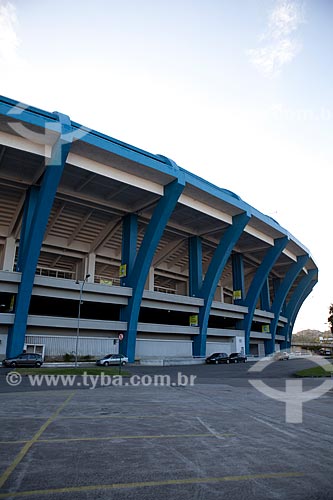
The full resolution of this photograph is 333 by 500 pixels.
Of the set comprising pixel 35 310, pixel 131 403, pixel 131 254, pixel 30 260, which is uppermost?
pixel 131 254

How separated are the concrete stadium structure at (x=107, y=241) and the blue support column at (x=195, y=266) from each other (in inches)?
5.5

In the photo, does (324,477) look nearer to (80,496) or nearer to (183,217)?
(80,496)

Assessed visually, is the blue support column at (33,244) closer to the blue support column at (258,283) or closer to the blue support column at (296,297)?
the blue support column at (258,283)

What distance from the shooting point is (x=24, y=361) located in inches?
1145

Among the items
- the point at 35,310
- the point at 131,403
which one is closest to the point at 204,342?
the point at 35,310

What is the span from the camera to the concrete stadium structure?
97.8 feet

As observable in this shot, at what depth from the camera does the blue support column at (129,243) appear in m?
38.9

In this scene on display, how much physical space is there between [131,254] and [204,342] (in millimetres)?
14470

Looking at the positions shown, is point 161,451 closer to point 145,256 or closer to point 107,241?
point 145,256

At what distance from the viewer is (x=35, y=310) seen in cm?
4375

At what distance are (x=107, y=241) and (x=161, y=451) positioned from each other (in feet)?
134

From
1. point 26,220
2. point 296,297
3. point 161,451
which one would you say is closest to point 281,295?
point 296,297

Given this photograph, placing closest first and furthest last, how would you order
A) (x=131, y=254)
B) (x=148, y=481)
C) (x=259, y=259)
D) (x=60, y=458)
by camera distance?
(x=148, y=481), (x=60, y=458), (x=131, y=254), (x=259, y=259)

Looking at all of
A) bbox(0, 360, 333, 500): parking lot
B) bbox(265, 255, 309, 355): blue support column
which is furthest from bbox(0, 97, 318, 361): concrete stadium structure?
bbox(0, 360, 333, 500): parking lot
